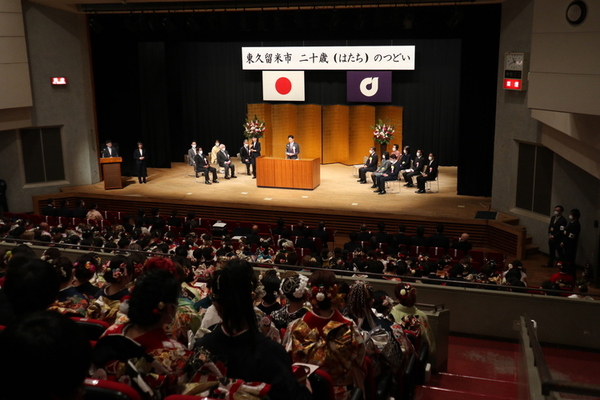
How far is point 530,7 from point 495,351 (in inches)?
299

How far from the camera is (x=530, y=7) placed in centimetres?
1152

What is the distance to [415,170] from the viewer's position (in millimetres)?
14586

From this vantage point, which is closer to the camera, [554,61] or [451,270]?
[451,270]

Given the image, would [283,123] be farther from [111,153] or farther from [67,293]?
[67,293]

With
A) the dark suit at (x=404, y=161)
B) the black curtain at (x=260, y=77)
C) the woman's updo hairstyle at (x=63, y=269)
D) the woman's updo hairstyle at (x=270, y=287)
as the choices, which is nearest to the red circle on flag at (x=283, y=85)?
the black curtain at (x=260, y=77)

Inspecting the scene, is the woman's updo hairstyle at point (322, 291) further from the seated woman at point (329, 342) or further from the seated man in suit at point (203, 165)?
the seated man in suit at point (203, 165)

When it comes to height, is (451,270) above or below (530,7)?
below

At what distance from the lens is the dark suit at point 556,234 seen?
33.9 ft

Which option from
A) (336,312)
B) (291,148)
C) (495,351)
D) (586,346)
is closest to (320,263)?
(495,351)

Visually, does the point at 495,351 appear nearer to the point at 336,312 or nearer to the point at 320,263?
the point at 320,263

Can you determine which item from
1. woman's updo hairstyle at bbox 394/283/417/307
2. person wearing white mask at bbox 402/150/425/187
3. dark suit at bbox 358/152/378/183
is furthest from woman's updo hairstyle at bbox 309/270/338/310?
dark suit at bbox 358/152/378/183

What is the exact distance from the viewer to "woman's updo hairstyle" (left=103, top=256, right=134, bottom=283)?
4012 mm

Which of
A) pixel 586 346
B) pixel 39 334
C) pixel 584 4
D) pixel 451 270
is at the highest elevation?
pixel 584 4

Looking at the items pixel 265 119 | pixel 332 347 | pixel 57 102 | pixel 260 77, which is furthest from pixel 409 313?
pixel 260 77
